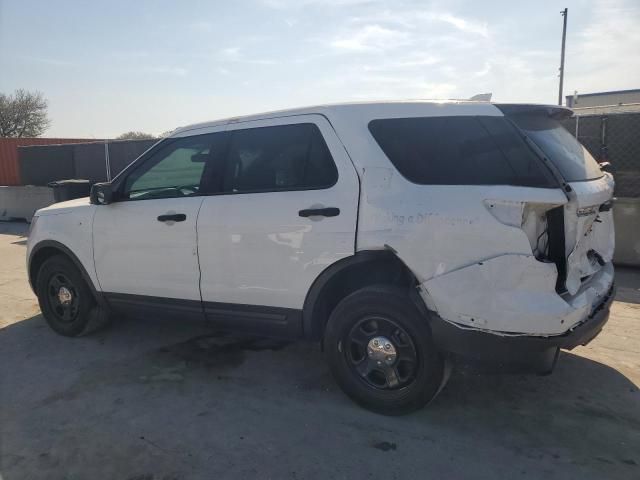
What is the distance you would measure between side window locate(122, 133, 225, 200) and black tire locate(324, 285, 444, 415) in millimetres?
1550

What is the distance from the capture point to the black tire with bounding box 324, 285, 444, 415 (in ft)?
10.1

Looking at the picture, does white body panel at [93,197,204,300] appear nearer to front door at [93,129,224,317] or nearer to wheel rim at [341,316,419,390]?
front door at [93,129,224,317]

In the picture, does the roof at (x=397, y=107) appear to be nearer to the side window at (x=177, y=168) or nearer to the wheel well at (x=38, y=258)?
the side window at (x=177, y=168)

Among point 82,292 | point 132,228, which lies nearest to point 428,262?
point 132,228

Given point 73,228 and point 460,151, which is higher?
point 460,151

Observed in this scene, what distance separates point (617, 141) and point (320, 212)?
6.43 meters

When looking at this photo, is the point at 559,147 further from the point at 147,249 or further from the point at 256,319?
the point at 147,249

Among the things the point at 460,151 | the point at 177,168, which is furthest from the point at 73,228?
the point at 460,151

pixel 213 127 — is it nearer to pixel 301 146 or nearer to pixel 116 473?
pixel 301 146

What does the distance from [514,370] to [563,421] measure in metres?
0.67

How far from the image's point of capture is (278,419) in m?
3.29

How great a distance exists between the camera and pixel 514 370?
2879 millimetres

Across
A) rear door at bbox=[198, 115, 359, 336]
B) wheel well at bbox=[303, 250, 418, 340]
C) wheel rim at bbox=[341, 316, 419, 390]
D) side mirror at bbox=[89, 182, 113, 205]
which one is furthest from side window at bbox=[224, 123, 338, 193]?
side mirror at bbox=[89, 182, 113, 205]

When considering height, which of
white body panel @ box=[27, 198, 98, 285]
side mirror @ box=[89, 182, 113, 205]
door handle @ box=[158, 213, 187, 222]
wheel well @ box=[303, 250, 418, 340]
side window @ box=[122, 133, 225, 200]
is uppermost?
side window @ box=[122, 133, 225, 200]
